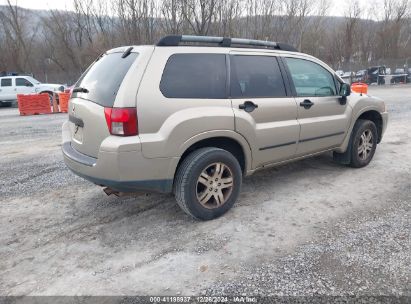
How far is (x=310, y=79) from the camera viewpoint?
4348mm

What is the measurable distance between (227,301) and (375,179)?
3.31m

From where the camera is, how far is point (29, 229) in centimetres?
342

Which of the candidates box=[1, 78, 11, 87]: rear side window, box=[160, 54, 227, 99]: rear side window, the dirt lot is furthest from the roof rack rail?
box=[1, 78, 11, 87]: rear side window

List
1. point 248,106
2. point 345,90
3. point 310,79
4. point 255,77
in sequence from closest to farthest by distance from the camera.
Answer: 1. point 248,106
2. point 255,77
3. point 310,79
4. point 345,90

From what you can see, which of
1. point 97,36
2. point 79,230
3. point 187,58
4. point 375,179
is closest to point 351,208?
→ point 375,179

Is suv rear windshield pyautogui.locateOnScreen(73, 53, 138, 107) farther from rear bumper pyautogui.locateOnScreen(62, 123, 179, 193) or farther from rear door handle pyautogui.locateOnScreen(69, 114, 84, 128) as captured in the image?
rear bumper pyautogui.locateOnScreen(62, 123, 179, 193)

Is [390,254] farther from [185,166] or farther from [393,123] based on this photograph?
[393,123]

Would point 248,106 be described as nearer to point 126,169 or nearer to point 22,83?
point 126,169

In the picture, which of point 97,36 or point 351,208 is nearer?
point 351,208

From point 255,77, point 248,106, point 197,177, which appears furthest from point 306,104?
point 197,177

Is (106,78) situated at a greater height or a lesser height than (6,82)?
greater

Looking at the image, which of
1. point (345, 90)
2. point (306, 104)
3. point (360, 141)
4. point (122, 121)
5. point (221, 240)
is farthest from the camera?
point (360, 141)

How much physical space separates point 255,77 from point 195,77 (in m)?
0.81

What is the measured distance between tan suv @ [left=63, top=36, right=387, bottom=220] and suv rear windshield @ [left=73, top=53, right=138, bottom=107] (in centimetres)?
1
